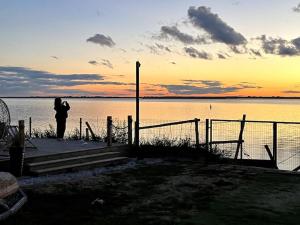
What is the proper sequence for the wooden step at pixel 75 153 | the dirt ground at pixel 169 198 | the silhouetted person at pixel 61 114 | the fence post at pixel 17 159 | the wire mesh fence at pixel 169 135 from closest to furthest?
the dirt ground at pixel 169 198 → the fence post at pixel 17 159 → the wooden step at pixel 75 153 → the wire mesh fence at pixel 169 135 → the silhouetted person at pixel 61 114

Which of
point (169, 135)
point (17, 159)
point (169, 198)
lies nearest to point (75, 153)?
point (17, 159)

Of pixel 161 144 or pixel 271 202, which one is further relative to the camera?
pixel 161 144

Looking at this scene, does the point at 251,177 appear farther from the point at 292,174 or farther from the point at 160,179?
the point at 160,179

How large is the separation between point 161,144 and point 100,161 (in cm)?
326

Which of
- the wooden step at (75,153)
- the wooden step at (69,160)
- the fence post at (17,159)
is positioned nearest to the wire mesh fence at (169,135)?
the wooden step at (75,153)

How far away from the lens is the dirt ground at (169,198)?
26.9ft

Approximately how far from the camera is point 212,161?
15.8 metres

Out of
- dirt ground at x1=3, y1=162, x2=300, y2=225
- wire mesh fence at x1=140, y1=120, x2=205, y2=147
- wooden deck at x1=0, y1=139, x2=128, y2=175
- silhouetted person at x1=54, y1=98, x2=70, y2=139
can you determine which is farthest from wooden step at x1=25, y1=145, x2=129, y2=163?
silhouetted person at x1=54, y1=98, x2=70, y2=139

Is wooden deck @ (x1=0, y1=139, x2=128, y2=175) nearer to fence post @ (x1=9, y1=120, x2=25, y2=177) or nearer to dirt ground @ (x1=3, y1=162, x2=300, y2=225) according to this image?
fence post @ (x1=9, y1=120, x2=25, y2=177)

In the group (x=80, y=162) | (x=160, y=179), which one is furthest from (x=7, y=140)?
(x=160, y=179)

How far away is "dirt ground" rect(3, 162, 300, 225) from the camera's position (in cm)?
820

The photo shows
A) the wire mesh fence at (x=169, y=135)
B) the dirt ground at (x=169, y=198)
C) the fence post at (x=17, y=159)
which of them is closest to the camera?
the dirt ground at (x=169, y=198)

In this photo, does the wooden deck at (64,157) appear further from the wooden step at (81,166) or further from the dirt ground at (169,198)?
the dirt ground at (169,198)

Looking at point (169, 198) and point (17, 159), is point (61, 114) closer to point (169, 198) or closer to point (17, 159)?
point (17, 159)
